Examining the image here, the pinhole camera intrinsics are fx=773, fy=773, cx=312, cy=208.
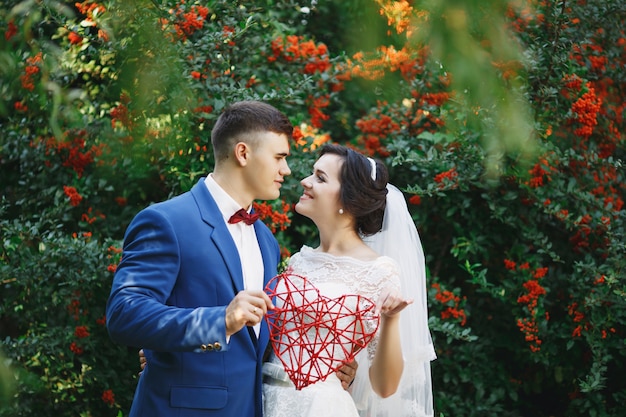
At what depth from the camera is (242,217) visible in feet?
9.68

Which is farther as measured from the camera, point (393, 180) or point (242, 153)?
point (393, 180)

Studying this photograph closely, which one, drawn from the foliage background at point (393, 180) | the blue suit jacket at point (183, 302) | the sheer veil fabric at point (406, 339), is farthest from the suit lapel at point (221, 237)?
the foliage background at point (393, 180)

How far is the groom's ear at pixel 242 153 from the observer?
2.98 m

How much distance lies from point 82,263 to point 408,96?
232 centimetres

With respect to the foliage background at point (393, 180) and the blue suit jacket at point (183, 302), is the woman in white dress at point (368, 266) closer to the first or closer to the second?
the blue suit jacket at point (183, 302)

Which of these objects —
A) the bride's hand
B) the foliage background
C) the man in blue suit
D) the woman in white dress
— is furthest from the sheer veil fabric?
the foliage background

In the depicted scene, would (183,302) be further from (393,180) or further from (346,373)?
(393,180)

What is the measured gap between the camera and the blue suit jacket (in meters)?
2.51

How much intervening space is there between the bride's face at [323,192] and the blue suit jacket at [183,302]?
515mm

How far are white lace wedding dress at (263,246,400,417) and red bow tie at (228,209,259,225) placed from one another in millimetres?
391

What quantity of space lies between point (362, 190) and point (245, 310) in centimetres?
107

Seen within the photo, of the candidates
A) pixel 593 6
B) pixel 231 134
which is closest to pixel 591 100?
pixel 593 6

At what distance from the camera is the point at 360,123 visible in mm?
4992

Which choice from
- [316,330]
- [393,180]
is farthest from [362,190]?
[393,180]
